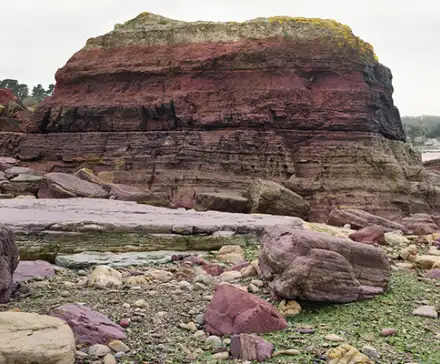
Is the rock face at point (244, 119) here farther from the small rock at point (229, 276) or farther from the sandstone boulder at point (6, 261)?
the sandstone boulder at point (6, 261)

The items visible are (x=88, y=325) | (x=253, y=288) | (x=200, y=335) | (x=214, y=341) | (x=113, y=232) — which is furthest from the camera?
(x=113, y=232)

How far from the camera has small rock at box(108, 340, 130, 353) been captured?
3.78m

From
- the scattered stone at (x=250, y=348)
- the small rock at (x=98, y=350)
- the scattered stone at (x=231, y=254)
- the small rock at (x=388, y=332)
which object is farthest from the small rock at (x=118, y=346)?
the scattered stone at (x=231, y=254)

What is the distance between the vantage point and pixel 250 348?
3.80 meters

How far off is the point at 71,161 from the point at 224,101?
7058 millimetres

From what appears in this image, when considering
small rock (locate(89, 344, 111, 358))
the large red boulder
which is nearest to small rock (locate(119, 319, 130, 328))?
small rock (locate(89, 344, 111, 358))

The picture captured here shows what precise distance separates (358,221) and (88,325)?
10618mm

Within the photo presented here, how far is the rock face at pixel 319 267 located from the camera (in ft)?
16.4

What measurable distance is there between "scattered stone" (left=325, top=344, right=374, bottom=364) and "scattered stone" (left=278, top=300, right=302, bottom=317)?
3.63 feet

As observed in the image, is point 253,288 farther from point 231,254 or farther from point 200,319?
point 231,254

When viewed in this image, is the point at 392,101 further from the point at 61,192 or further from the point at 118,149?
the point at 61,192

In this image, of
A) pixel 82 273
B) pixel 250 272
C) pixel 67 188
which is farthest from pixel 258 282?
pixel 67 188

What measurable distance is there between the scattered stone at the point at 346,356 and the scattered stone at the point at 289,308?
43.5 inches

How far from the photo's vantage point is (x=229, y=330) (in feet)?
14.0
